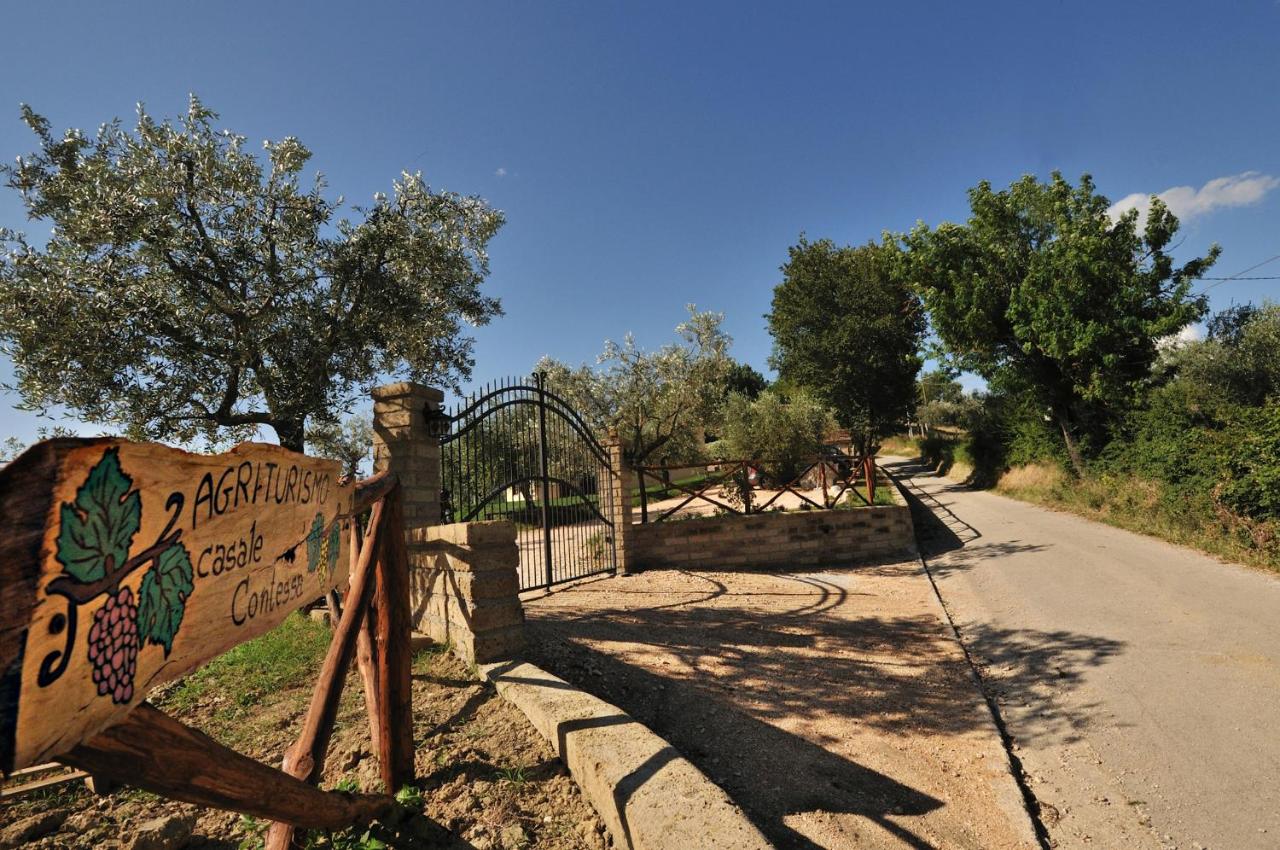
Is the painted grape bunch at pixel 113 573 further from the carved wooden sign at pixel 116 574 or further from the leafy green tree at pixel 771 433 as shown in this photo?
the leafy green tree at pixel 771 433

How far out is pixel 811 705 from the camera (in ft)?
14.5

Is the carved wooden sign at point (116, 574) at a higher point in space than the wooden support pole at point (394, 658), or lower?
higher

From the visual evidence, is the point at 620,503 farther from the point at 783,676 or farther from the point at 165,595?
the point at 165,595

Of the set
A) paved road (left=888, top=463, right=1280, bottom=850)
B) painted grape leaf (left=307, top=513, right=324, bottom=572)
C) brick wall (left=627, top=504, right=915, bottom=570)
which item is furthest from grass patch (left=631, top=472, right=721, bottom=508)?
painted grape leaf (left=307, top=513, right=324, bottom=572)

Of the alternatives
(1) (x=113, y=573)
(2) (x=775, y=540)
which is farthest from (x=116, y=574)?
(2) (x=775, y=540)

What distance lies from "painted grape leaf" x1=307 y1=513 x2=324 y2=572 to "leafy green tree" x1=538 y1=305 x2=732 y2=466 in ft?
71.2

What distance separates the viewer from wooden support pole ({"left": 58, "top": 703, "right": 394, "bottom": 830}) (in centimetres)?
109

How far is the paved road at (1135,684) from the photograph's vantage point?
10.5 feet

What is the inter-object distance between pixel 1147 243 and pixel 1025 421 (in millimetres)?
5905

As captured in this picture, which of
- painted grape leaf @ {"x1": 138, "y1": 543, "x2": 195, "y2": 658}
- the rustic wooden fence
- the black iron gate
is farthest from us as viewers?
the rustic wooden fence

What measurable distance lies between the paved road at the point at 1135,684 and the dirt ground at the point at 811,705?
0.37m

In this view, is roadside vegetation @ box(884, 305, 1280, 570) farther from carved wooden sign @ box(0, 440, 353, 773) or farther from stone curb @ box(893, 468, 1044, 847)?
carved wooden sign @ box(0, 440, 353, 773)

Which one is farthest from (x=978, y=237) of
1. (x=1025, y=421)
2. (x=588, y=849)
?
(x=588, y=849)

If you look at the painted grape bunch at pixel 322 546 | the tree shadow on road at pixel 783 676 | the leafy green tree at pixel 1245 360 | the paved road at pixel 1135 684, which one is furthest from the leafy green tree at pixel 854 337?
the painted grape bunch at pixel 322 546
